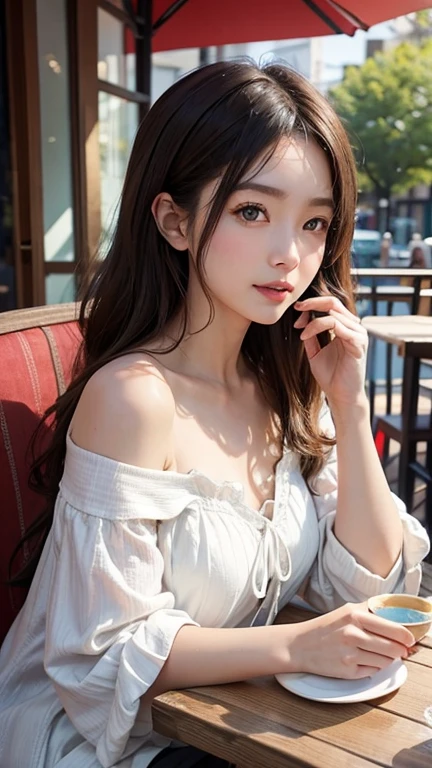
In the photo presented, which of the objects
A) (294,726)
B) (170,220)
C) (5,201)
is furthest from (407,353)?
(5,201)

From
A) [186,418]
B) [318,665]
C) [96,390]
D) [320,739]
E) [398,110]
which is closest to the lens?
[320,739]

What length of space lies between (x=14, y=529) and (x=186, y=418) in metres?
0.44

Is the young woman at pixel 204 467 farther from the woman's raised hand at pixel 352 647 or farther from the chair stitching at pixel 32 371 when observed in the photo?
the chair stitching at pixel 32 371

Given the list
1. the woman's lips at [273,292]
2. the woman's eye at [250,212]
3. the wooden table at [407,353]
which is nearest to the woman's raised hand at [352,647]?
the woman's lips at [273,292]

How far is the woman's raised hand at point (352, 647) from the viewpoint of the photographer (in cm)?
104

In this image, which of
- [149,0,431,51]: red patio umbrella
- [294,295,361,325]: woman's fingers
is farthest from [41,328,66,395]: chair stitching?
[149,0,431,51]: red patio umbrella

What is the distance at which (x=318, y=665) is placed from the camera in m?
1.06

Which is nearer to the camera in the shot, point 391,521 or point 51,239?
point 391,521

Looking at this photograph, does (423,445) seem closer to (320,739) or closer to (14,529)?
(14,529)

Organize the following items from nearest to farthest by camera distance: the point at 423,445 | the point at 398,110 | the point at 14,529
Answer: the point at 14,529
the point at 423,445
the point at 398,110

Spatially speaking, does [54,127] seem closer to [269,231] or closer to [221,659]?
[269,231]

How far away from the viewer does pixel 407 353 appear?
3211mm

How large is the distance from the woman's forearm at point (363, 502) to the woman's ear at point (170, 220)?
0.40 meters

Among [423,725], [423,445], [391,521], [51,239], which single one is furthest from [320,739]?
[423,445]
